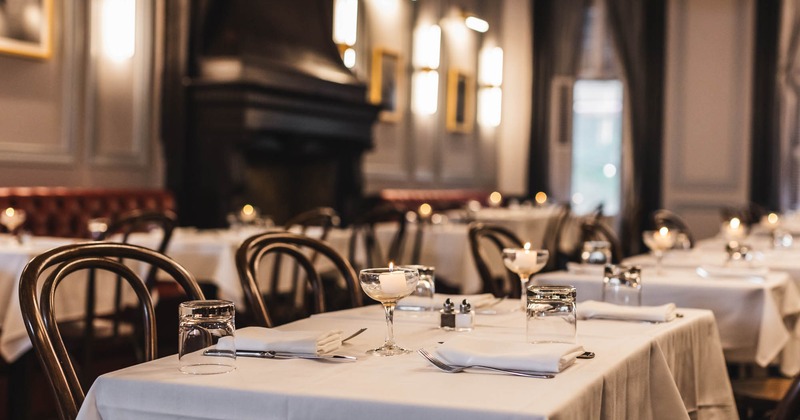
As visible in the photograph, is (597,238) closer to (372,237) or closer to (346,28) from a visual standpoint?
(372,237)

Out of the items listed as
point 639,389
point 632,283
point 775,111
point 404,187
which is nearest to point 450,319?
point 639,389

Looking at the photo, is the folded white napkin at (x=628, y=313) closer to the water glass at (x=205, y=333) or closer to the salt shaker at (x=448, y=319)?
the salt shaker at (x=448, y=319)

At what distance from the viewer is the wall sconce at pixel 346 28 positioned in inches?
354

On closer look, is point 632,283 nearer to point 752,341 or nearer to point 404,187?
point 752,341

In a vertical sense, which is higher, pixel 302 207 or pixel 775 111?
pixel 775 111

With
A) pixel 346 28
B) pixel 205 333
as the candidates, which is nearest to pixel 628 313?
pixel 205 333

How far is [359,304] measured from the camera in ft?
8.93

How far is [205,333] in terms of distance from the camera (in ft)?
5.39

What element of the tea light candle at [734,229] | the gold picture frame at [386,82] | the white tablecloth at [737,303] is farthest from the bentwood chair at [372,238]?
the gold picture frame at [386,82]

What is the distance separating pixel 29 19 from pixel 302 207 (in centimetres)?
326

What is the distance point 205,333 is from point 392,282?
1.23 feet

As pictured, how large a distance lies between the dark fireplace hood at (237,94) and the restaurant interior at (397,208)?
0.07 feet

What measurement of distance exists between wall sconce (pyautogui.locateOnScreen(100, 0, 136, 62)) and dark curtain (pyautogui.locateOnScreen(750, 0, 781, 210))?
24.9 feet

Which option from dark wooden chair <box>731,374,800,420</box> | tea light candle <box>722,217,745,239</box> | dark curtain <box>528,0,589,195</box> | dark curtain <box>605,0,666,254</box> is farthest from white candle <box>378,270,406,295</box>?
dark curtain <box>528,0,589,195</box>
